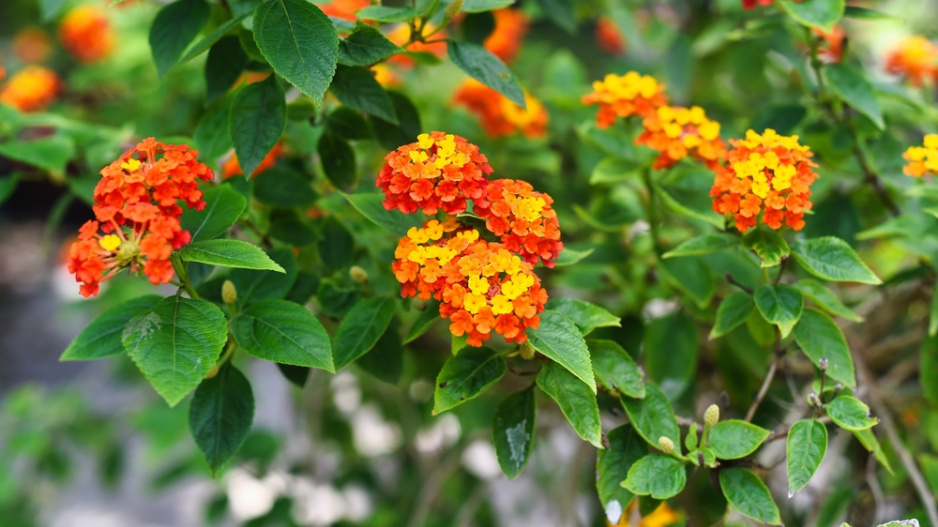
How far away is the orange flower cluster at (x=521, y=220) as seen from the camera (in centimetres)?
79

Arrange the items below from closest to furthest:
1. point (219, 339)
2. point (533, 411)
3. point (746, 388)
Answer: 1. point (219, 339)
2. point (533, 411)
3. point (746, 388)

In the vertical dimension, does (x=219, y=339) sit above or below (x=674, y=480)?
above

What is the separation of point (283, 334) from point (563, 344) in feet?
0.94

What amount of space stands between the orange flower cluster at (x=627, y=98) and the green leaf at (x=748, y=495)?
50 centimetres

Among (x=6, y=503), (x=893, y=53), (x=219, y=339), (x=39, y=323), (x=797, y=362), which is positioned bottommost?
(x=39, y=323)

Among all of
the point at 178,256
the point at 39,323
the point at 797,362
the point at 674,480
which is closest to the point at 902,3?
the point at 797,362

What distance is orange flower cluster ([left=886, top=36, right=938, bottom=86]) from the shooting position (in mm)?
1549

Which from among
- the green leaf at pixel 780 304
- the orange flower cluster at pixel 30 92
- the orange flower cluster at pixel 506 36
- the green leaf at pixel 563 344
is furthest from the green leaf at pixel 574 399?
the orange flower cluster at pixel 30 92

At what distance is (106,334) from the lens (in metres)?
0.82

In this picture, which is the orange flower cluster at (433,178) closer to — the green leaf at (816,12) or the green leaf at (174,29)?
the green leaf at (174,29)

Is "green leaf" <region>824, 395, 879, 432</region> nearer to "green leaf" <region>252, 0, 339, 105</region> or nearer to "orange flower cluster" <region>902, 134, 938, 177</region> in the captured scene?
"orange flower cluster" <region>902, 134, 938, 177</region>

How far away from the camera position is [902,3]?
356 cm

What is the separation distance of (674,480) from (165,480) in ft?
4.53

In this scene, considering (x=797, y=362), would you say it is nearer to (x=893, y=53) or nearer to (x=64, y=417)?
(x=893, y=53)
